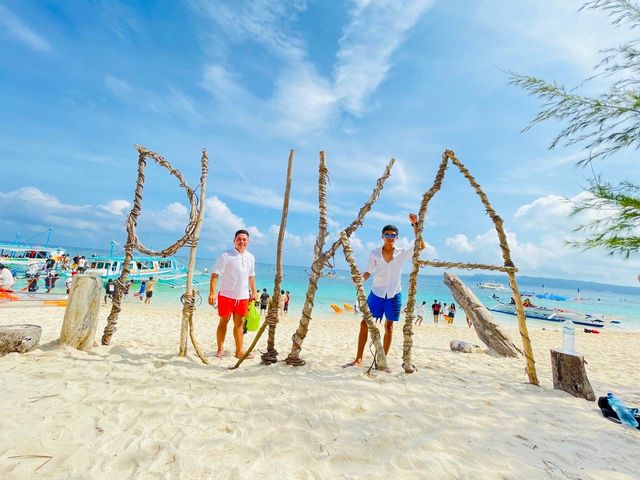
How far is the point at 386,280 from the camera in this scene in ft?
14.2

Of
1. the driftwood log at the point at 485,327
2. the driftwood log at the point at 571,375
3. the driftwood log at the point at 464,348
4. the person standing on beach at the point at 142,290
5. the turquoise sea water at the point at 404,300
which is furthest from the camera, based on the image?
the turquoise sea water at the point at 404,300

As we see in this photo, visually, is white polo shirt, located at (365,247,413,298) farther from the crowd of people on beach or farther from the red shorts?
the red shorts

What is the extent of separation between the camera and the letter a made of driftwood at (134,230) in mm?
4840

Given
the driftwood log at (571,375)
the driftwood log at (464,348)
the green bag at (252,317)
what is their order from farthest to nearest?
the driftwood log at (464,348), the green bag at (252,317), the driftwood log at (571,375)

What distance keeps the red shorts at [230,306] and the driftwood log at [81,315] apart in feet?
6.20

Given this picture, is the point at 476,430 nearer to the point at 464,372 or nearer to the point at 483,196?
the point at 464,372

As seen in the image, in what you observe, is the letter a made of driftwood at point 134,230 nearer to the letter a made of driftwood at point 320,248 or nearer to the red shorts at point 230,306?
the red shorts at point 230,306

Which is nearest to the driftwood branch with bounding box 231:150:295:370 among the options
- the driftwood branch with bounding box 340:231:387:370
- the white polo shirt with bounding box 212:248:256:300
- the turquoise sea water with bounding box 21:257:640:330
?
the white polo shirt with bounding box 212:248:256:300

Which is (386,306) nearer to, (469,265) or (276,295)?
(469,265)

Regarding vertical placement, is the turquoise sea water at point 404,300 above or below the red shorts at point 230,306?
below

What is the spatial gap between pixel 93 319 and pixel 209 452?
3.59 m

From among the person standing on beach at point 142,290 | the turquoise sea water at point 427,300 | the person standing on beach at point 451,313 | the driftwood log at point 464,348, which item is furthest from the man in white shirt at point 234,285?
the person standing on beach at point 451,313

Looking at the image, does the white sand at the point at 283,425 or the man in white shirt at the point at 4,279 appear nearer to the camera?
the white sand at the point at 283,425

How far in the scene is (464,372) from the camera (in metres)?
4.80
